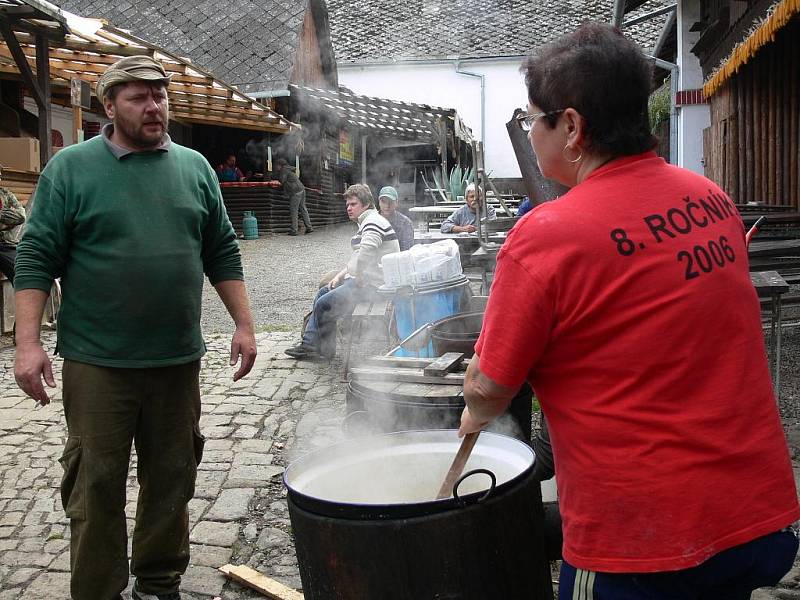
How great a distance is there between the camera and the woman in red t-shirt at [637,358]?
1.47 m

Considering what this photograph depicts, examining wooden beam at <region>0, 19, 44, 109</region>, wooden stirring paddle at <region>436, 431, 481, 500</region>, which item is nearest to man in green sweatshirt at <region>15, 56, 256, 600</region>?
wooden stirring paddle at <region>436, 431, 481, 500</region>

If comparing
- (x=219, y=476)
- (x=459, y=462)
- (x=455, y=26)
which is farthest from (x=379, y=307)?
(x=455, y=26)

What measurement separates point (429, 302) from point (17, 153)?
22.2ft

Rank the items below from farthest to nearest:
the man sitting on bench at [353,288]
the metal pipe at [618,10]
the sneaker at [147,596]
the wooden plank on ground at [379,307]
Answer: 1. the metal pipe at [618,10]
2. the man sitting on bench at [353,288]
3. the wooden plank on ground at [379,307]
4. the sneaker at [147,596]

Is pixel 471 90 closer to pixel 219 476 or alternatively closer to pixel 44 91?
pixel 44 91

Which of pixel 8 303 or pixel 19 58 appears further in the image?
pixel 8 303

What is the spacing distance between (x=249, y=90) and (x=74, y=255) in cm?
1742

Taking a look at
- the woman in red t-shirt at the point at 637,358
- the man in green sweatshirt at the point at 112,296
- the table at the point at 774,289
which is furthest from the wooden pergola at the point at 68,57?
the woman in red t-shirt at the point at 637,358

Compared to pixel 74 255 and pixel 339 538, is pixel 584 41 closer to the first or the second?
pixel 339 538

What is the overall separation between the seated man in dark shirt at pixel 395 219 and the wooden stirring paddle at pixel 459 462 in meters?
6.77

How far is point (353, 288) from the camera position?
24.9 ft

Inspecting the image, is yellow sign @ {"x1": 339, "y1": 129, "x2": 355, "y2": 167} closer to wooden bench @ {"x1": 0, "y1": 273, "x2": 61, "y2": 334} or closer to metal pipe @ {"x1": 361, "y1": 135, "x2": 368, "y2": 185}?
metal pipe @ {"x1": 361, "y1": 135, "x2": 368, "y2": 185}

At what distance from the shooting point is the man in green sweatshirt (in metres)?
2.72

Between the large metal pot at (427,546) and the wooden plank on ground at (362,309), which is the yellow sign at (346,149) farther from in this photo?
the large metal pot at (427,546)
